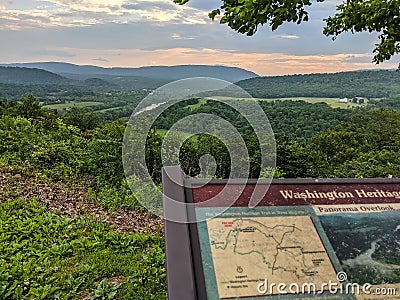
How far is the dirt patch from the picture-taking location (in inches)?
184

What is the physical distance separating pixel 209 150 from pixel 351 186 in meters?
3.99

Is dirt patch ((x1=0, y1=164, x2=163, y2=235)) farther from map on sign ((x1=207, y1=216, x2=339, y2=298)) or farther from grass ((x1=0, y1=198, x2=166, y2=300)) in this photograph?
map on sign ((x1=207, y1=216, x2=339, y2=298))

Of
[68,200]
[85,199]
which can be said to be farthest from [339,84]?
[68,200]

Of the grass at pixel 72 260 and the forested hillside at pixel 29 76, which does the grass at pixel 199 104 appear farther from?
the forested hillside at pixel 29 76

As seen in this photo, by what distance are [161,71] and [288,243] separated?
2082 centimetres

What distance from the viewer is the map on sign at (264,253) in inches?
69.4

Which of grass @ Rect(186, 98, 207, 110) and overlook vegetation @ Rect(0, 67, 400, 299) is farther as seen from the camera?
grass @ Rect(186, 98, 207, 110)

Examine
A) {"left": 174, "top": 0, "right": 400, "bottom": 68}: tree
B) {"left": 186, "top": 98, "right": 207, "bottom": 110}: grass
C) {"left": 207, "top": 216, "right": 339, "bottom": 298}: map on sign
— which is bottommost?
{"left": 207, "top": 216, "right": 339, "bottom": 298}: map on sign

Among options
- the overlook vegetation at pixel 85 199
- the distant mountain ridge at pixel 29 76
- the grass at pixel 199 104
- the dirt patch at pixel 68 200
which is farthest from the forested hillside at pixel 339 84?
the distant mountain ridge at pixel 29 76

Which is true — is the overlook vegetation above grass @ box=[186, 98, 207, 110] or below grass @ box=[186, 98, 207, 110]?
below

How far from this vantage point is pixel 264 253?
1878mm

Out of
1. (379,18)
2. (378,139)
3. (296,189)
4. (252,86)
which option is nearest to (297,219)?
(296,189)

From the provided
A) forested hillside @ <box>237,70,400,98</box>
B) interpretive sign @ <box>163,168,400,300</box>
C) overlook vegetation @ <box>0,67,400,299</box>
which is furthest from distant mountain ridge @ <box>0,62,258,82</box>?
interpretive sign @ <box>163,168,400,300</box>

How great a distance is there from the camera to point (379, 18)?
4738 millimetres
